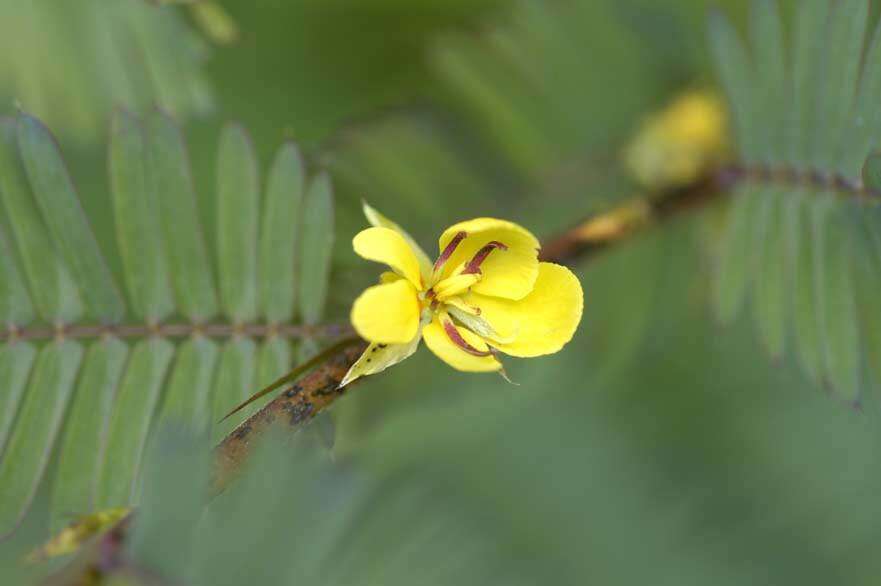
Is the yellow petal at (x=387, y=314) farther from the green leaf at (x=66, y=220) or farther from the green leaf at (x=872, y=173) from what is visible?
the green leaf at (x=872, y=173)

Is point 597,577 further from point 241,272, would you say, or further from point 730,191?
point 241,272

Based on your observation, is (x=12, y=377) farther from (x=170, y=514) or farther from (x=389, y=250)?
(x=389, y=250)

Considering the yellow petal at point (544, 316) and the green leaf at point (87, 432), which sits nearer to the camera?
the yellow petal at point (544, 316)

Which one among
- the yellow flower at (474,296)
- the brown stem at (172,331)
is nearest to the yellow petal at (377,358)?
the yellow flower at (474,296)

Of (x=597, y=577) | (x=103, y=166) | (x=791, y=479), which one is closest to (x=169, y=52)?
(x=103, y=166)

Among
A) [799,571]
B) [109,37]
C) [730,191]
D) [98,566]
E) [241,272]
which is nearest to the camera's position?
[98,566]

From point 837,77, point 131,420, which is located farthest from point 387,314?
point 837,77
